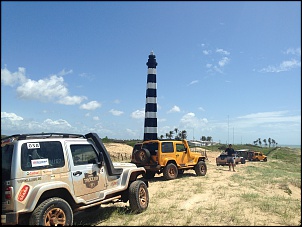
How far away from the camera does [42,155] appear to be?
606 centimetres

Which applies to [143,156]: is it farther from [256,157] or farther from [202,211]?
[256,157]

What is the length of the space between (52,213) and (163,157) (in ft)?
31.8

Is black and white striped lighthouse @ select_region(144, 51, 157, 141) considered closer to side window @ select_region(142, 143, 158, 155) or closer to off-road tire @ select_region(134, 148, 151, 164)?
Result: side window @ select_region(142, 143, 158, 155)

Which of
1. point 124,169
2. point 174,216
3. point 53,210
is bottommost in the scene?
point 174,216

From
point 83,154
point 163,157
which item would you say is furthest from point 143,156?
point 83,154

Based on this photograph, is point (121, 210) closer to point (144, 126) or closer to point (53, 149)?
point (53, 149)

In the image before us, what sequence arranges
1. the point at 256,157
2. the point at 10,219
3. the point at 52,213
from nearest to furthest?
the point at 10,219 < the point at 52,213 < the point at 256,157

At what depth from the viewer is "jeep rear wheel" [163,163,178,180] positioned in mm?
14914

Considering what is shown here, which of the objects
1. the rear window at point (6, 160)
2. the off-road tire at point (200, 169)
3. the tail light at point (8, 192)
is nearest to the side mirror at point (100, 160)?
the rear window at point (6, 160)

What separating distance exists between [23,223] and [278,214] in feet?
19.6

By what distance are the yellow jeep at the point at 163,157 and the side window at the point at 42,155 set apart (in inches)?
347

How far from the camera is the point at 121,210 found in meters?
8.15

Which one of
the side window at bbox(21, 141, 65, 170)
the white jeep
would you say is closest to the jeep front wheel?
the white jeep

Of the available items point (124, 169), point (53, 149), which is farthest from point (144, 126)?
point (53, 149)
